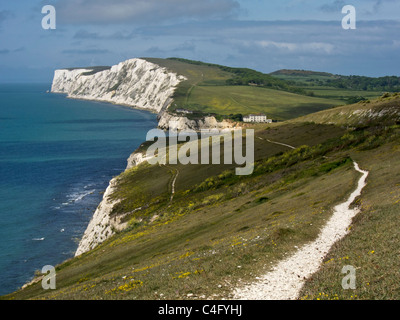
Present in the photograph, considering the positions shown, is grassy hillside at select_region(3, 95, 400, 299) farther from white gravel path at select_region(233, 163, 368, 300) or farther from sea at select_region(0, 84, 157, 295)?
sea at select_region(0, 84, 157, 295)

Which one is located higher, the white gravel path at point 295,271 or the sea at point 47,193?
the white gravel path at point 295,271

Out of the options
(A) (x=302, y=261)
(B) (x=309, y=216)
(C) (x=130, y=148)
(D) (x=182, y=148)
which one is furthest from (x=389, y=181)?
(C) (x=130, y=148)

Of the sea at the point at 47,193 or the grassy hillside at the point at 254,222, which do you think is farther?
the sea at the point at 47,193

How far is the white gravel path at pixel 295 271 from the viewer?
1988 centimetres

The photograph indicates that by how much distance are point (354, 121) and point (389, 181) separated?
2280 inches

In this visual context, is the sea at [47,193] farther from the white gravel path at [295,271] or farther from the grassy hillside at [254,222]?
the white gravel path at [295,271]

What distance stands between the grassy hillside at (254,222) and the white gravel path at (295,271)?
634 mm

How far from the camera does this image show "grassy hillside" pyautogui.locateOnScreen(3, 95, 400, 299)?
2197cm

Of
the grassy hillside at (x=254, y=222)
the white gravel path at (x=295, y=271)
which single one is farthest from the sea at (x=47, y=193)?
the white gravel path at (x=295, y=271)

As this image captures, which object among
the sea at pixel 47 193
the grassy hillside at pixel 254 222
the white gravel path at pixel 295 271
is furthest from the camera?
the sea at pixel 47 193

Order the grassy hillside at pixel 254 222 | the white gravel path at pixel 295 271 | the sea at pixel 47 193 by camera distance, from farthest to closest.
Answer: the sea at pixel 47 193 < the grassy hillside at pixel 254 222 < the white gravel path at pixel 295 271

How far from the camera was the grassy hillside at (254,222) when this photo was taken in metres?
22.0

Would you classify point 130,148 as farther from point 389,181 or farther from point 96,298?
point 96,298

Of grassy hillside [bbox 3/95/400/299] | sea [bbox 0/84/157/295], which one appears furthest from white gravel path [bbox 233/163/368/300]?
sea [bbox 0/84/157/295]
